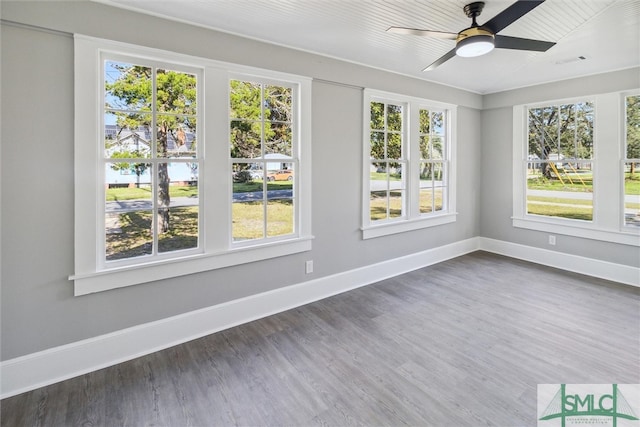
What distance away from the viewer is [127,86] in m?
2.52

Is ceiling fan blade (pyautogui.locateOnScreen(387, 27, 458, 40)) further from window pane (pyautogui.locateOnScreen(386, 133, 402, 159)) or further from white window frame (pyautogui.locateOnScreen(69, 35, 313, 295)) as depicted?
window pane (pyautogui.locateOnScreen(386, 133, 402, 159))

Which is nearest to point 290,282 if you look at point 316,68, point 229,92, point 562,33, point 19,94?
point 229,92

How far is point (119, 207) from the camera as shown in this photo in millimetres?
2527

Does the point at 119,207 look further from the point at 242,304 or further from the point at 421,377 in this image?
the point at 421,377

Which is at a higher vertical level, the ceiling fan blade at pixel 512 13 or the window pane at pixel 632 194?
the ceiling fan blade at pixel 512 13

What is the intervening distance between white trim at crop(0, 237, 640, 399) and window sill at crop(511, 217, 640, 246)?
1.05 ft

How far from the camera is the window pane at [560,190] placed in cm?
448

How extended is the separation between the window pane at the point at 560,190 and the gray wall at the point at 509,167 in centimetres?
32

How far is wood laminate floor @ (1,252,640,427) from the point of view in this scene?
1.92 meters

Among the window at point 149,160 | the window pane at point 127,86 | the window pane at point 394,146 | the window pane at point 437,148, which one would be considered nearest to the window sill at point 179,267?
the window at point 149,160

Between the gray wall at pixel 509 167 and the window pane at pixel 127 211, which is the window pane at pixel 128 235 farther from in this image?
the gray wall at pixel 509 167

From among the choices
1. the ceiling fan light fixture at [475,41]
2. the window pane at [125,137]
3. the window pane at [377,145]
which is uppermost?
the ceiling fan light fixture at [475,41]

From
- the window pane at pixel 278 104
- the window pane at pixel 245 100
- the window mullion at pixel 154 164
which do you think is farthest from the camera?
the window pane at pixel 278 104

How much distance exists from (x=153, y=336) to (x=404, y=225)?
3.25m
